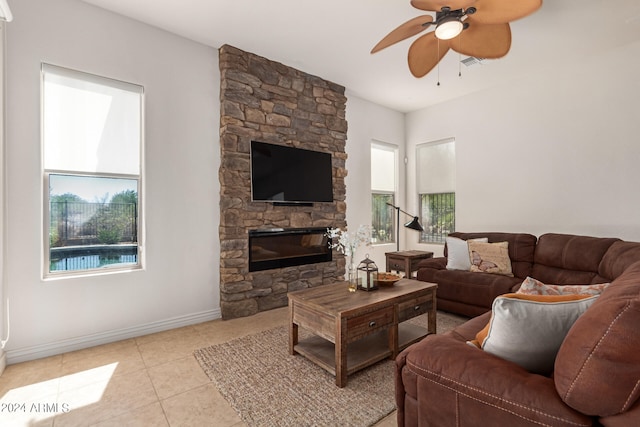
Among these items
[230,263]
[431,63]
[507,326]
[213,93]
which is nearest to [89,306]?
[230,263]

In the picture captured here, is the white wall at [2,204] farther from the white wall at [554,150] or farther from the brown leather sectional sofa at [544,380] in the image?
the white wall at [554,150]

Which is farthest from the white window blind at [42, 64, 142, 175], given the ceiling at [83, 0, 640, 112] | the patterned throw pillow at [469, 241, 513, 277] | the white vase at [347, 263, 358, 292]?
the patterned throw pillow at [469, 241, 513, 277]

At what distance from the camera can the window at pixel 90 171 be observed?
8.46 ft

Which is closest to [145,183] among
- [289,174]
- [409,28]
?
[289,174]

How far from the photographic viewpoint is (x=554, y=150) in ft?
12.7

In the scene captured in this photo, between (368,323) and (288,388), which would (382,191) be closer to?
(368,323)

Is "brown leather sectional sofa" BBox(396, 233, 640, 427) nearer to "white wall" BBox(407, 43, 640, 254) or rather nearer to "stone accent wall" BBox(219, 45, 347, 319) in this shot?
"stone accent wall" BBox(219, 45, 347, 319)

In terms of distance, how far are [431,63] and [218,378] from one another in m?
3.05

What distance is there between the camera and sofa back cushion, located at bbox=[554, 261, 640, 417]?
0.82m

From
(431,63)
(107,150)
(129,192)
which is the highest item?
(431,63)

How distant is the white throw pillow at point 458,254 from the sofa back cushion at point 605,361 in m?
2.68

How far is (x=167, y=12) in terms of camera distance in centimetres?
280

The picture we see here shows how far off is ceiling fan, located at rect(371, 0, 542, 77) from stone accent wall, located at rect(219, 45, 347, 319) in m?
1.65

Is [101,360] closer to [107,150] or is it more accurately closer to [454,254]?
[107,150]
